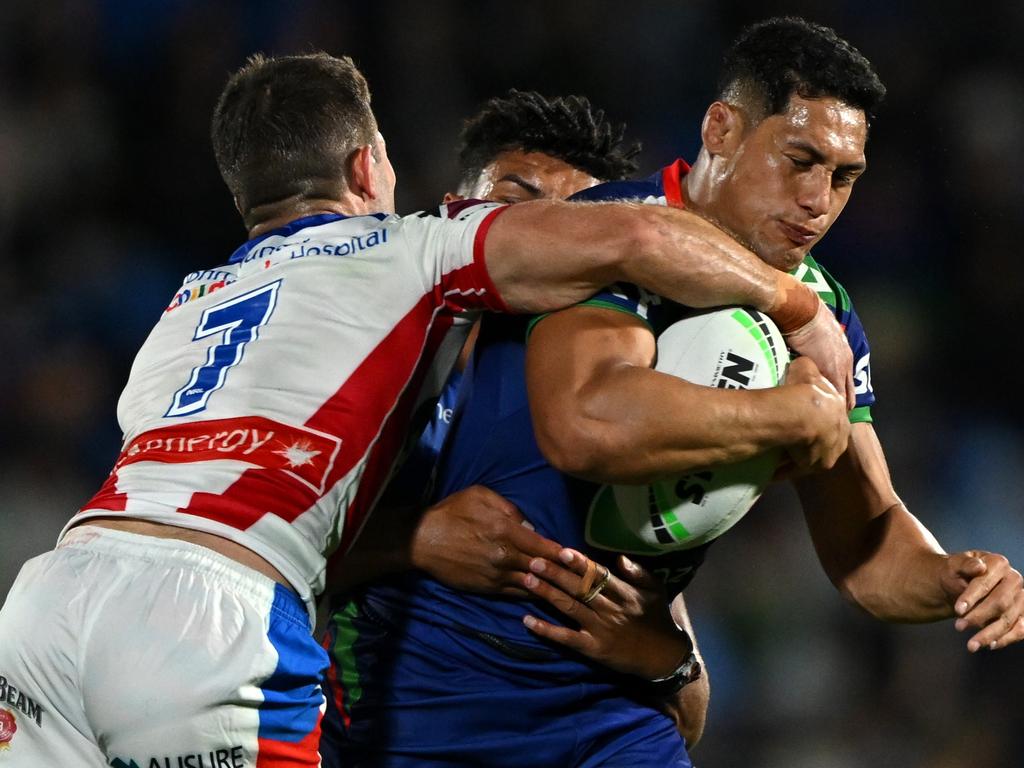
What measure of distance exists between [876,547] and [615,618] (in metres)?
0.85

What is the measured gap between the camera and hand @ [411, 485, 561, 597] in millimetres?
3033

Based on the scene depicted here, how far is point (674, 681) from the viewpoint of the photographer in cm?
329

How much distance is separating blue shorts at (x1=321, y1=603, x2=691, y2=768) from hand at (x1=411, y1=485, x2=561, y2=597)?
→ 17cm

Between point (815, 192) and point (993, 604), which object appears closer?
point (993, 604)

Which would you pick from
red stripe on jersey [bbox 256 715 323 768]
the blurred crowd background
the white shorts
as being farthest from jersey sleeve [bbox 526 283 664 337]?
the blurred crowd background

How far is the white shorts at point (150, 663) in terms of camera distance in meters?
2.43

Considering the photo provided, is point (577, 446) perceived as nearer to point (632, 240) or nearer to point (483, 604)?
point (632, 240)

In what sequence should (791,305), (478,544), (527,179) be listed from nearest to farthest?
(791,305)
(478,544)
(527,179)

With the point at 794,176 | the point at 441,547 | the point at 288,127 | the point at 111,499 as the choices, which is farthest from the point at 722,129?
the point at 111,499

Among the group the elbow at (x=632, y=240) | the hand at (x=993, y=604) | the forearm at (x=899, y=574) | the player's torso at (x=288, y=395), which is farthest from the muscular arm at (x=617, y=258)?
the forearm at (x=899, y=574)

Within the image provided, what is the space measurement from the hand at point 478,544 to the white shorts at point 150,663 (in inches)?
20.4

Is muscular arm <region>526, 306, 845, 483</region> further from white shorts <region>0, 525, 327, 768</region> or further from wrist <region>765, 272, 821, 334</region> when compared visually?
white shorts <region>0, 525, 327, 768</region>

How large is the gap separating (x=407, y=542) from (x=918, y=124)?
17.3 ft

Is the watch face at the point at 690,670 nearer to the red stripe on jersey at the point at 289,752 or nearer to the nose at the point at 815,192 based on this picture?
the red stripe on jersey at the point at 289,752
